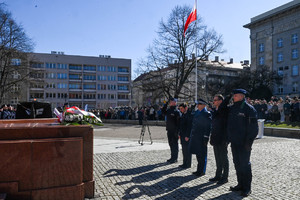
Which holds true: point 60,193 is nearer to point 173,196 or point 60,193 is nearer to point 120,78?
point 173,196

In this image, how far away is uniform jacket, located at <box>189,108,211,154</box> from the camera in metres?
7.20

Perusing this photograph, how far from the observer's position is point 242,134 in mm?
5668

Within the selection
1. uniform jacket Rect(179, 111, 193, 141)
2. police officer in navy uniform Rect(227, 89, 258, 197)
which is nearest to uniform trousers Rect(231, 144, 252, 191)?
police officer in navy uniform Rect(227, 89, 258, 197)

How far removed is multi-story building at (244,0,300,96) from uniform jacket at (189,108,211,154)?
51.1m

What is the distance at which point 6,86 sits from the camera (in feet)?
121

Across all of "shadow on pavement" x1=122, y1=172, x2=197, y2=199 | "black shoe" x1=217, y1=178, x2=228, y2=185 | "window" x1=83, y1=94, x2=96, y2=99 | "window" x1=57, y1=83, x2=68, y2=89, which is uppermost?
"window" x1=57, y1=83, x2=68, y2=89

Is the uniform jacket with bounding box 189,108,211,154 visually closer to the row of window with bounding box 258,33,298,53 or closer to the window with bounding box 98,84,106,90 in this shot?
the row of window with bounding box 258,33,298,53

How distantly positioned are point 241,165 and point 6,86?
3709 centimetres

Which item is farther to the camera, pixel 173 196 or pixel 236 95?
pixel 236 95

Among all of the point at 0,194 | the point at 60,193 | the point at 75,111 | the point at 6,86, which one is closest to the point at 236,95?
the point at 75,111

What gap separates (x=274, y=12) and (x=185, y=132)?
185 ft

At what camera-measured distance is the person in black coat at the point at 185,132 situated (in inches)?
321

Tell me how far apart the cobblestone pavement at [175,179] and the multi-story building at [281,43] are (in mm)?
48853

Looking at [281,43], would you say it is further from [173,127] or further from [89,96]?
[89,96]
